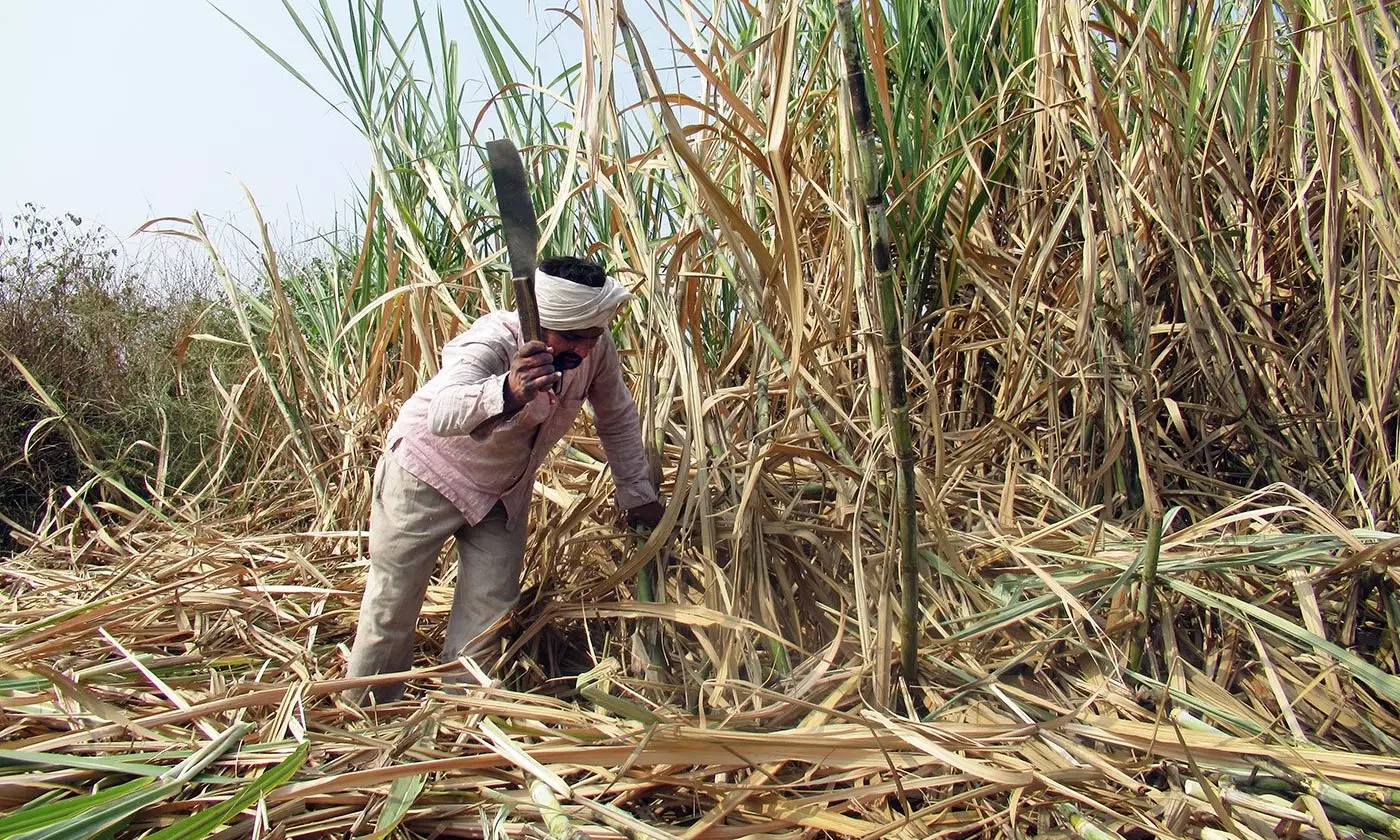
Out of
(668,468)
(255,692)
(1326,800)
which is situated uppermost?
(668,468)

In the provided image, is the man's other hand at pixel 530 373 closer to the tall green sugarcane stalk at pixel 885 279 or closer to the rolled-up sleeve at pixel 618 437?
the rolled-up sleeve at pixel 618 437

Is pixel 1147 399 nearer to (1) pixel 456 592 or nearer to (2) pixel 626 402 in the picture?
(2) pixel 626 402

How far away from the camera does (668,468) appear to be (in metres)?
2.24

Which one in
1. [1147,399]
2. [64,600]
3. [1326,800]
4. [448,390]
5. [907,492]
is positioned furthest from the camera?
[64,600]

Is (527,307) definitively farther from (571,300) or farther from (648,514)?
(648,514)

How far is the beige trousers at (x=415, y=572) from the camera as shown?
197cm

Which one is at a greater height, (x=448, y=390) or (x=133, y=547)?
(x=448, y=390)

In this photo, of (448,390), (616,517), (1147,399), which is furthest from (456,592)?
(1147,399)

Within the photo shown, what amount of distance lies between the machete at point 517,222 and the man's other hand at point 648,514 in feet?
1.87

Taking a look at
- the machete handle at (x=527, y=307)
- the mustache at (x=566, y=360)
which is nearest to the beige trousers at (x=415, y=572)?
the mustache at (x=566, y=360)

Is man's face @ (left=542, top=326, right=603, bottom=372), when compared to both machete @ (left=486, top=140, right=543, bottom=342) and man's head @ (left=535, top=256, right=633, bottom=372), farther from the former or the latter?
machete @ (left=486, top=140, right=543, bottom=342)

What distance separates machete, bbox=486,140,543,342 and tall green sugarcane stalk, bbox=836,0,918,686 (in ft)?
1.92

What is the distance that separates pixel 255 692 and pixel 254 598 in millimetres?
696

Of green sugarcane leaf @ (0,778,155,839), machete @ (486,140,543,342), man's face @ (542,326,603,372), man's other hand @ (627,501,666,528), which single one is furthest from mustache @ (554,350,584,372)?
green sugarcane leaf @ (0,778,155,839)
